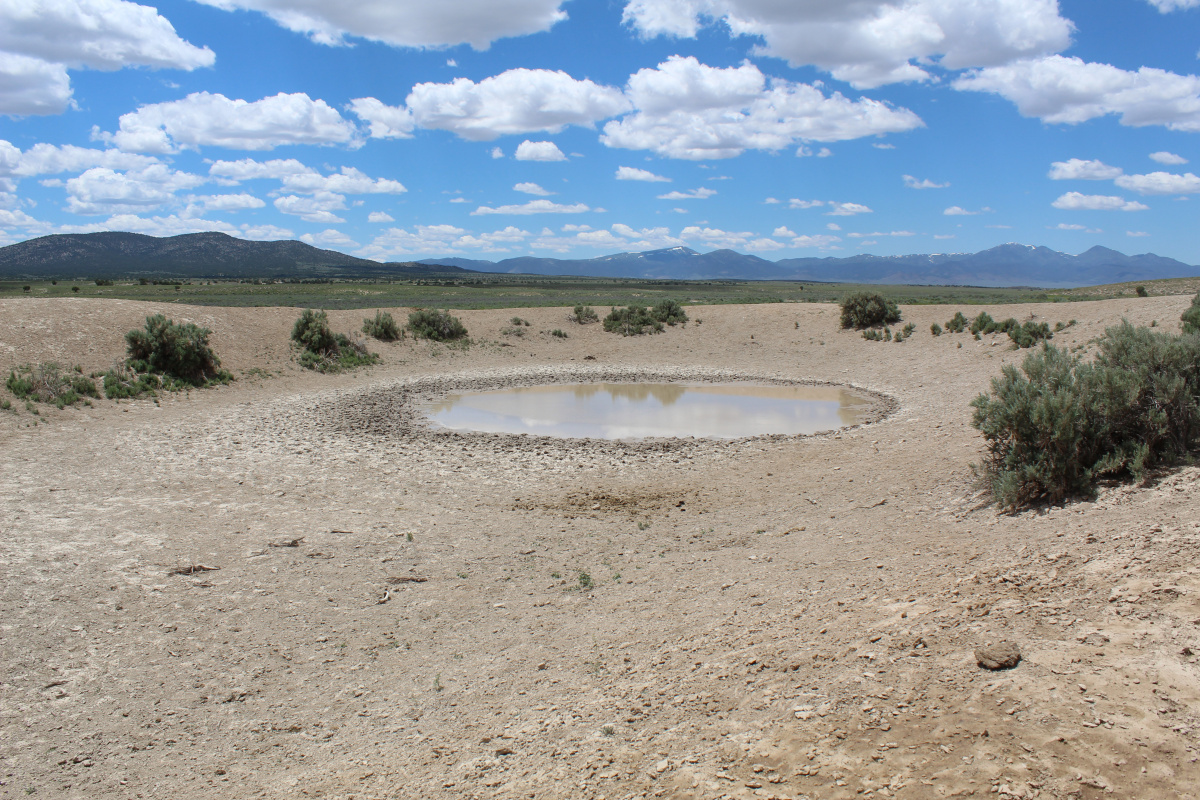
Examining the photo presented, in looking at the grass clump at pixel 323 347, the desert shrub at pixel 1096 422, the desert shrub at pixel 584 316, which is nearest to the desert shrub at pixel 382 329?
the grass clump at pixel 323 347

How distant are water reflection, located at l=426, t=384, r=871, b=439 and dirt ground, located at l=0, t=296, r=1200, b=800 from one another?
341cm

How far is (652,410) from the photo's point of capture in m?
19.1

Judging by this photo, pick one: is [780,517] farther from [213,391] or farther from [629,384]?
[213,391]

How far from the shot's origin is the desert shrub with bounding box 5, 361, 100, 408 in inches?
660

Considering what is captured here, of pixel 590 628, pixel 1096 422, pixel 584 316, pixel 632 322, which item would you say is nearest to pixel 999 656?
pixel 590 628

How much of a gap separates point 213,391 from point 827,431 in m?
17.8

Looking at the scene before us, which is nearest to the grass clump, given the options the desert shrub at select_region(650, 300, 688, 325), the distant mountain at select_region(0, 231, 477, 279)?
the desert shrub at select_region(650, 300, 688, 325)

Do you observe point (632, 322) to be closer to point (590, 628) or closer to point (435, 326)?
point (435, 326)

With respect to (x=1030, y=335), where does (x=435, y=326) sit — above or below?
above

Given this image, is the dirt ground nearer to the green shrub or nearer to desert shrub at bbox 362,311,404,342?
desert shrub at bbox 362,311,404,342

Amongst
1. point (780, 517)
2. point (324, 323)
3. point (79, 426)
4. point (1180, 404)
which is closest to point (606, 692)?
point (780, 517)

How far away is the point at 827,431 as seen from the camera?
14.9 m

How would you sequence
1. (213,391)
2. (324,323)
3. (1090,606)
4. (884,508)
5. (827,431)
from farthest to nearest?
1. (324,323)
2. (213,391)
3. (827,431)
4. (884,508)
5. (1090,606)

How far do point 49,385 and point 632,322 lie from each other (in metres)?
24.7
